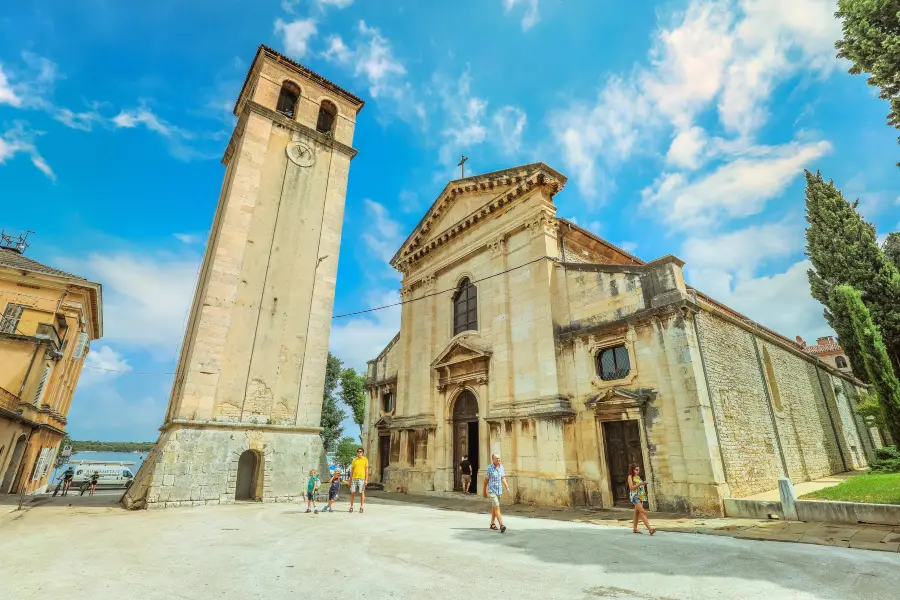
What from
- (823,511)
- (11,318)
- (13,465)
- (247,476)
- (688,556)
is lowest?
(688,556)

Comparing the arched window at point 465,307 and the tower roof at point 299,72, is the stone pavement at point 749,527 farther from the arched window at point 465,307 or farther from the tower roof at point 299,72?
the tower roof at point 299,72

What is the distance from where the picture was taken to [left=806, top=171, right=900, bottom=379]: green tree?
56.4 ft

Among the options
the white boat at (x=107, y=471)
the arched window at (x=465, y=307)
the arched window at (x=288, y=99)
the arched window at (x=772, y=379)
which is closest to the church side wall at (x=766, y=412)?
the arched window at (x=772, y=379)

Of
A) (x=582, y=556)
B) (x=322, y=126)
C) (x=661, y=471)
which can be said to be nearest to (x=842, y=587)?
(x=582, y=556)

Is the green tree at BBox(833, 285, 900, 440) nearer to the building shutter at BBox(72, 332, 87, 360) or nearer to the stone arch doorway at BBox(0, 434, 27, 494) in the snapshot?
the stone arch doorway at BBox(0, 434, 27, 494)

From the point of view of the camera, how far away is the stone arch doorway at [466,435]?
17469mm

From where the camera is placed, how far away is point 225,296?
529 inches

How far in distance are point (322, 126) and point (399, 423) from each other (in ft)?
47.9

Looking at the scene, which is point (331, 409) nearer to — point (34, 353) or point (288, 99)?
point (34, 353)

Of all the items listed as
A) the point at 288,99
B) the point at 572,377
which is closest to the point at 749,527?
the point at 572,377

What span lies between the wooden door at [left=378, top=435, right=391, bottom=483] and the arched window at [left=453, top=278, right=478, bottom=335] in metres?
7.65

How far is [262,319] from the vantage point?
14109 millimetres

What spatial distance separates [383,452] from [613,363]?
14.0m

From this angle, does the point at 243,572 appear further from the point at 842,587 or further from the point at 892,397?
the point at 892,397
